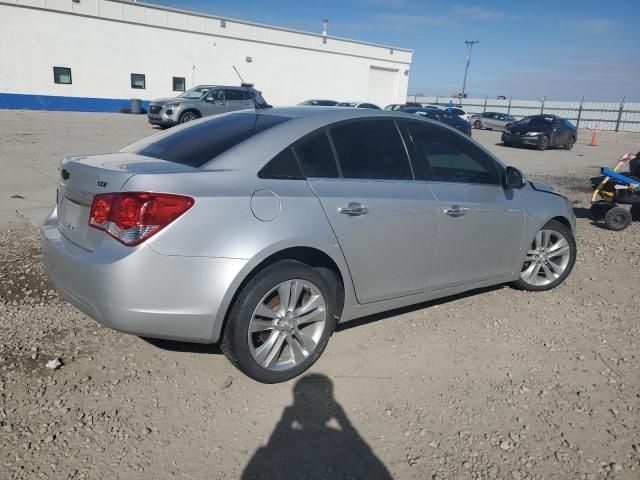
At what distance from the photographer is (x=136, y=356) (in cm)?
334

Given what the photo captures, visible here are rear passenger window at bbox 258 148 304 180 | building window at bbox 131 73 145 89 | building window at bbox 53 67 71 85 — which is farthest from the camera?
building window at bbox 131 73 145 89

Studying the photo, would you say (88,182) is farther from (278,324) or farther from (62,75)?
(62,75)

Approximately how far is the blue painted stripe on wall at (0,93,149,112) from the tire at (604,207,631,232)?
27899 millimetres

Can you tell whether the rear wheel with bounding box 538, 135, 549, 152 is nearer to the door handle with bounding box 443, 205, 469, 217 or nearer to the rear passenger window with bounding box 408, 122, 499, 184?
the rear passenger window with bounding box 408, 122, 499, 184

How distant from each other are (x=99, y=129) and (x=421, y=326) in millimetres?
18027

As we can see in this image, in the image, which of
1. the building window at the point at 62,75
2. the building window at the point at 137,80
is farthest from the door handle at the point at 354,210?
the building window at the point at 137,80

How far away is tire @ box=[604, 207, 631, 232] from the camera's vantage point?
24.6 feet

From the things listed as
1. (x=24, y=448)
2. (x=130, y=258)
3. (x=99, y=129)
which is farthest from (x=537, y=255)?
(x=99, y=129)

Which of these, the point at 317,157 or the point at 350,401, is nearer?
the point at 350,401

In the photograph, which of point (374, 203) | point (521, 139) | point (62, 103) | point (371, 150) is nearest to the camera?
point (374, 203)

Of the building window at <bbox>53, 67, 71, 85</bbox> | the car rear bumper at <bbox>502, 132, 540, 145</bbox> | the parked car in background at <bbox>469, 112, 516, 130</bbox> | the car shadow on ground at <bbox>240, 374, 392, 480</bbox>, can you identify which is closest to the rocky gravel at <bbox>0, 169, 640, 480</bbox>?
the car shadow on ground at <bbox>240, 374, 392, 480</bbox>

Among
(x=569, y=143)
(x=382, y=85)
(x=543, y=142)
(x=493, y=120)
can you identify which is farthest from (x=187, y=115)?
(x=382, y=85)

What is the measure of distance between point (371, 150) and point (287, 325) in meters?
1.32

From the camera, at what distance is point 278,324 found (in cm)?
303
